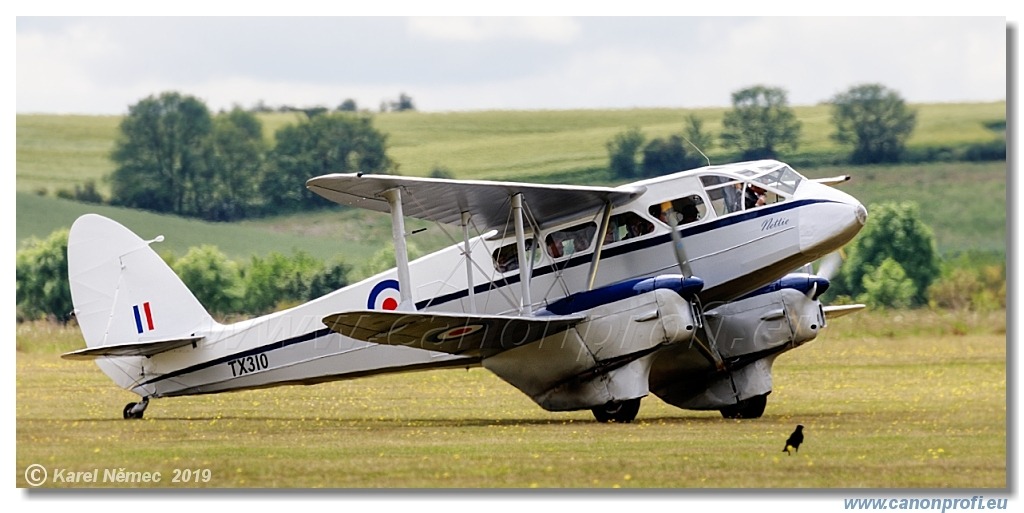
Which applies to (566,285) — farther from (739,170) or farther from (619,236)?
(739,170)

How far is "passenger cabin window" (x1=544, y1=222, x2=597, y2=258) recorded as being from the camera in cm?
1811

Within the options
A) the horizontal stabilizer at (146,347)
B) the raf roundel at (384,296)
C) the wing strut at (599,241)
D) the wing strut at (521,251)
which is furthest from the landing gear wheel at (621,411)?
the horizontal stabilizer at (146,347)

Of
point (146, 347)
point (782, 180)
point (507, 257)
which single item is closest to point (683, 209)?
point (782, 180)

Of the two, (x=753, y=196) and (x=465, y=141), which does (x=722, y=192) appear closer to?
(x=753, y=196)

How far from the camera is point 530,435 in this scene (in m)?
16.8

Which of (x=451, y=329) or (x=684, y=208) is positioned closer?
(x=451, y=329)

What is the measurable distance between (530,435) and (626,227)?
10.1 feet

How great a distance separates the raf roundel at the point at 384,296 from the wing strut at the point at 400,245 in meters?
2.30

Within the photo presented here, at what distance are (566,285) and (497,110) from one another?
2138 centimetres

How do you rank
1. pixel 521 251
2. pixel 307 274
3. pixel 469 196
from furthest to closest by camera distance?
pixel 307 274 < pixel 469 196 < pixel 521 251

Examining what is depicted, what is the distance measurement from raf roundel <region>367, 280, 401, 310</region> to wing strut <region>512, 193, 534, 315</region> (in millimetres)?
2314

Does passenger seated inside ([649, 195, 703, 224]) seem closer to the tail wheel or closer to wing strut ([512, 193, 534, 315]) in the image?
wing strut ([512, 193, 534, 315])

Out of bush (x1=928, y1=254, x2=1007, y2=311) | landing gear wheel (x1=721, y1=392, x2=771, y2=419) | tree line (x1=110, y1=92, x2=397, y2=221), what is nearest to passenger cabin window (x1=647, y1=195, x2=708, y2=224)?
landing gear wheel (x1=721, y1=392, x2=771, y2=419)

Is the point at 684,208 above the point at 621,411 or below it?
above
